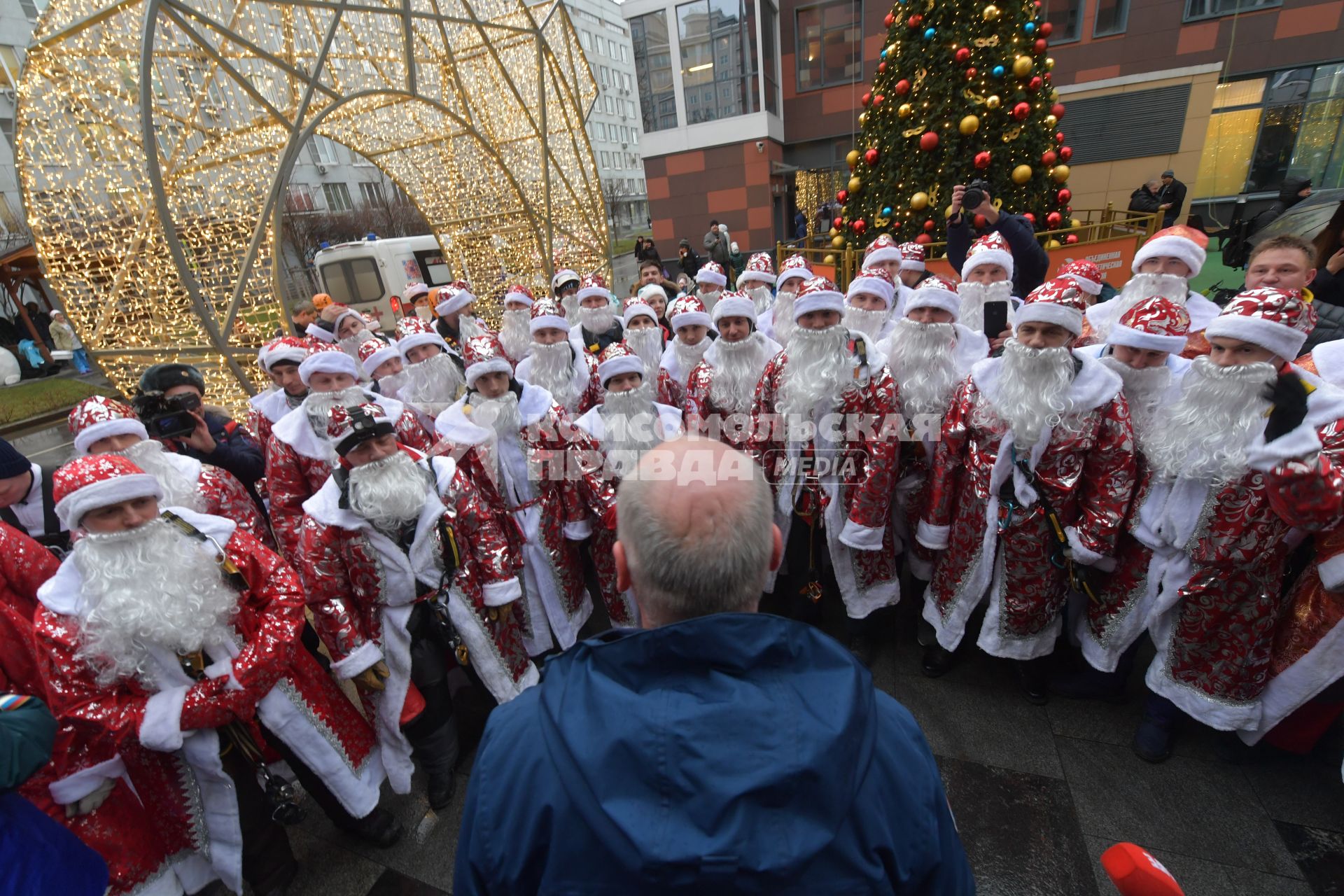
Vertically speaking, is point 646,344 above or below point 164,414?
below

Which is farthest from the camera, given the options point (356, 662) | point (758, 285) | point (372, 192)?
point (372, 192)

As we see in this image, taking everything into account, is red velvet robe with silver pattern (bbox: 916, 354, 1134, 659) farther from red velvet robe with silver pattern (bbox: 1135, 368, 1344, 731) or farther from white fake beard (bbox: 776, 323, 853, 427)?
white fake beard (bbox: 776, 323, 853, 427)

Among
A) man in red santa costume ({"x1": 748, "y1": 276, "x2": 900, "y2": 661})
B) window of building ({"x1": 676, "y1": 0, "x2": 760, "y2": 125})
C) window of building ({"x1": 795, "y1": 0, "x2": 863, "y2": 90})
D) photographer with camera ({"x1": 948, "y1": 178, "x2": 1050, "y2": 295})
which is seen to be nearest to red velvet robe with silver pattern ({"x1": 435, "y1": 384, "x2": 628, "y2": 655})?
man in red santa costume ({"x1": 748, "y1": 276, "x2": 900, "y2": 661})

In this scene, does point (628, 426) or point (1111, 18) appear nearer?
point (628, 426)

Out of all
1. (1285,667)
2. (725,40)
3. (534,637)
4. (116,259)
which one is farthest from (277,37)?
(725,40)

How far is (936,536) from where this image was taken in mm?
2865

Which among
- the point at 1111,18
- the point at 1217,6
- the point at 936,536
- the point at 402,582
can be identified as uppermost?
the point at 1111,18

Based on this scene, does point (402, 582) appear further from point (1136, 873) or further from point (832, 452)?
point (1136, 873)

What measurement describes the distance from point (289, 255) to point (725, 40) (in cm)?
2292

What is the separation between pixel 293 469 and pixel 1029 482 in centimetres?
371

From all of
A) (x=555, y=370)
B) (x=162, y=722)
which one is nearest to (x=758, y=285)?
(x=555, y=370)

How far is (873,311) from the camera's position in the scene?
4.06 meters

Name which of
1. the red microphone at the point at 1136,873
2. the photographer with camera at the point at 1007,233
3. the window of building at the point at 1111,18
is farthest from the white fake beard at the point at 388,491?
the window of building at the point at 1111,18

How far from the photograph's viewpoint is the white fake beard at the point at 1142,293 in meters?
3.35
